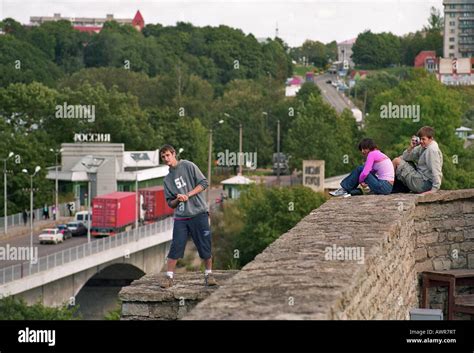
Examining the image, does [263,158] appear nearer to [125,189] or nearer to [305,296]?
[125,189]

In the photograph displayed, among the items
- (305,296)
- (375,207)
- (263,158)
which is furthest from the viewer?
(263,158)

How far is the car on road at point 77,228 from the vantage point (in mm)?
62438

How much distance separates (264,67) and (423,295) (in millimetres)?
151243

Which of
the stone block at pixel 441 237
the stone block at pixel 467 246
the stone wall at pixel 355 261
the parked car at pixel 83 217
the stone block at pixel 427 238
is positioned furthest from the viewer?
the parked car at pixel 83 217

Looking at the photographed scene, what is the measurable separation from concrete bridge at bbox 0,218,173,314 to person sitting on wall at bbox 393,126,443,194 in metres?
30.2

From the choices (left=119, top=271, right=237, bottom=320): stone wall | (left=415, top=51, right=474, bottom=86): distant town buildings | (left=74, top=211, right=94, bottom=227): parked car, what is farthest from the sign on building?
(left=415, top=51, right=474, bottom=86): distant town buildings

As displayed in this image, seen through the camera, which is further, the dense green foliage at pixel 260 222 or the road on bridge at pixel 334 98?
the road on bridge at pixel 334 98

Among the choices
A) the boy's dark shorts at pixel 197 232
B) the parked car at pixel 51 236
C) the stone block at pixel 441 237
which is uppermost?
the boy's dark shorts at pixel 197 232

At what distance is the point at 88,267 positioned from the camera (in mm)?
53562

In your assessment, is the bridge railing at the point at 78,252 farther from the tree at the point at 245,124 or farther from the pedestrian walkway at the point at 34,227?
the tree at the point at 245,124

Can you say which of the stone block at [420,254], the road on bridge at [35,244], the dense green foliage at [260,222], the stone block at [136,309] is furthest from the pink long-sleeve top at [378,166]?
the dense green foliage at [260,222]

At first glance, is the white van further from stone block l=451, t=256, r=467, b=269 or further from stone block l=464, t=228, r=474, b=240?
stone block l=451, t=256, r=467, b=269
